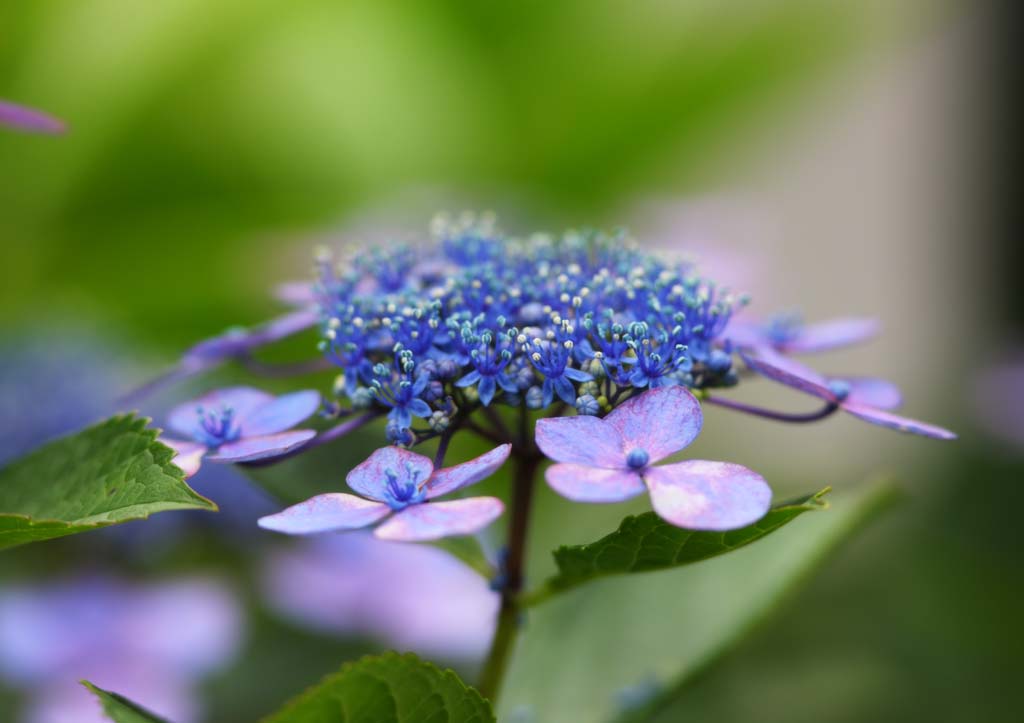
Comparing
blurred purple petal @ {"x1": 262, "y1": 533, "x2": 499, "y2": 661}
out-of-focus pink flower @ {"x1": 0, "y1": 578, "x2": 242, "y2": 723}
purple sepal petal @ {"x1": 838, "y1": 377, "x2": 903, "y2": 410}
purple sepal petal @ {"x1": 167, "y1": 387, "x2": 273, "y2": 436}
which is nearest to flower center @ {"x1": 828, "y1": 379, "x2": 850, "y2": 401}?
purple sepal petal @ {"x1": 838, "y1": 377, "x2": 903, "y2": 410}

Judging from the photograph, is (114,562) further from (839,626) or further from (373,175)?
(373,175)

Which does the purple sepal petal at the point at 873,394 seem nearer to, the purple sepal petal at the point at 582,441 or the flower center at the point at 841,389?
the flower center at the point at 841,389

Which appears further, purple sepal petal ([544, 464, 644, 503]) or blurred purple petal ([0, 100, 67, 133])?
blurred purple petal ([0, 100, 67, 133])

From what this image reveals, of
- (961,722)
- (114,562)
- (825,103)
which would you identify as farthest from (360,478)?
(825,103)

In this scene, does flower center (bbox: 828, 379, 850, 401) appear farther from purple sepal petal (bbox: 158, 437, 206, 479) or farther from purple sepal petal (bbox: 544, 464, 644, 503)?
purple sepal petal (bbox: 158, 437, 206, 479)

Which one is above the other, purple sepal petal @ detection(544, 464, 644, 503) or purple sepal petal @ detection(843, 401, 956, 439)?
purple sepal petal @ detection(544, 464, 644, 503)

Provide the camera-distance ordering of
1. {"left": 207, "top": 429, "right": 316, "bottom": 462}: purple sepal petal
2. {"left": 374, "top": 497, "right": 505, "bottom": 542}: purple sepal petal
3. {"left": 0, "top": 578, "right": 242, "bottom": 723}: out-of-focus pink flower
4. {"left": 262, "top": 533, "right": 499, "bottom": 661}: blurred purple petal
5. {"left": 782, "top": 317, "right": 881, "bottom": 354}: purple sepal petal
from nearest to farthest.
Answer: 1. {"left": 374, "top": 497, "right": 505, "bottom": 542}: purple sepal petal
2. {"left": 207, "top": 429, "right": 316, "bottom": 462}: purple sepal petal
3. {"left": 782, "top": 317, "right": 881, "bottom": 354}: purple sepal petal
4. {"left": 0, "top": 578, "right": 242, "bottom": 723}: out-of-focus pink flower
5. {"left": 262, "top": 533, "right": 499, "bottom": 661}: blurred purple petal

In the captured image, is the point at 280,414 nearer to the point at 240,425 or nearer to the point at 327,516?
the point at 240,425
